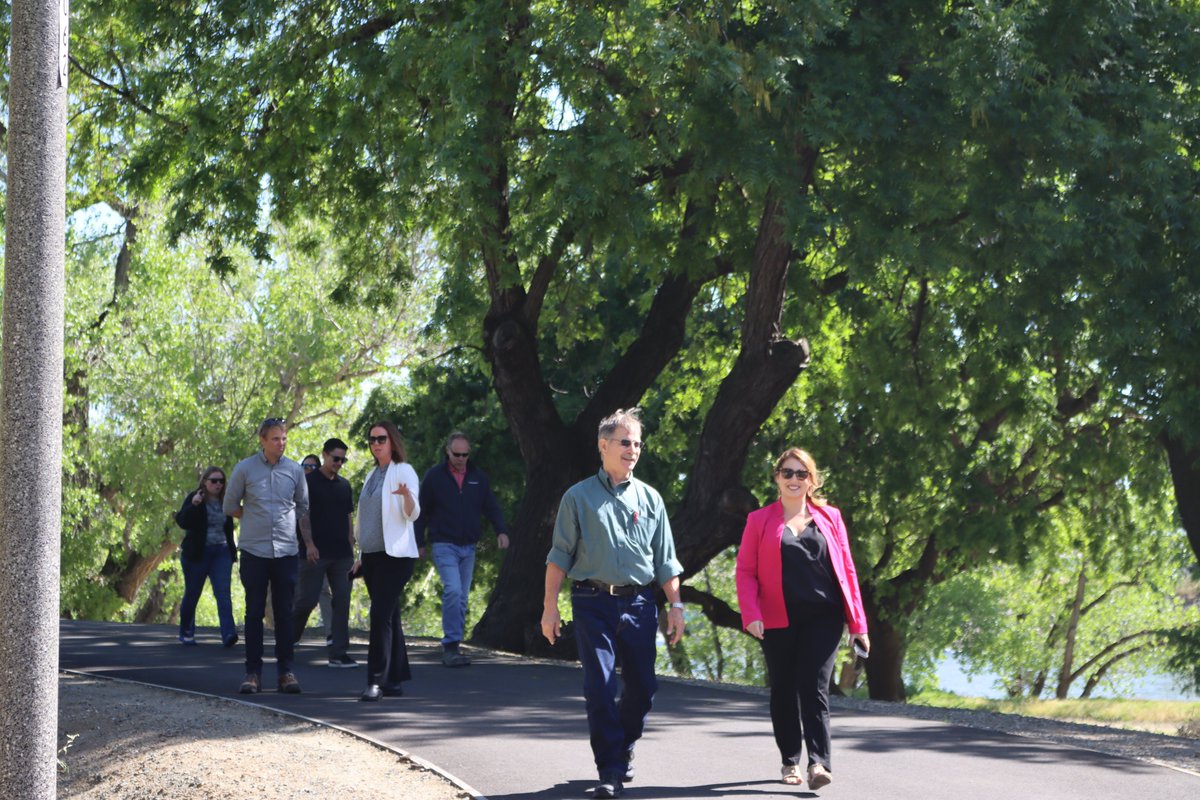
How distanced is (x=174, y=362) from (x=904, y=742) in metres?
27.5

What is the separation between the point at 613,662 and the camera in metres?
7.86

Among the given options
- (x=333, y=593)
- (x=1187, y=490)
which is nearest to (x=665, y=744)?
(x=333, y=593)

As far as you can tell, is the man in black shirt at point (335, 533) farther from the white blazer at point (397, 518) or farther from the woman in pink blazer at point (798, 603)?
the woman in pink blazer at point (798, 603)

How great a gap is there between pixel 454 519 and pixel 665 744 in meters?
4.03

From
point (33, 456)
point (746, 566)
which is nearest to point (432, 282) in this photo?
point (746, 566)

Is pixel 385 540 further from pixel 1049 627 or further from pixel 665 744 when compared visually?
pixel 1049 627

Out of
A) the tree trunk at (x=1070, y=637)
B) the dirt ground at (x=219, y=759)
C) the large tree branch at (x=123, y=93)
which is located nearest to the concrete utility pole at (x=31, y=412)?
the dirt ground at (x=219, y=759)

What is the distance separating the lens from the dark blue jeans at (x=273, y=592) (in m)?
11.4

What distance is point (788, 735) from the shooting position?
27.2ft

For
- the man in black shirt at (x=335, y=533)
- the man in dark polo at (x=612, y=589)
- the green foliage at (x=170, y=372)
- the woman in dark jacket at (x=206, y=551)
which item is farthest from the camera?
the green foliage at (x=170, y=372)

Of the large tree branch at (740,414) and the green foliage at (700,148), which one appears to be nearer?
the green foliage at (700,148)

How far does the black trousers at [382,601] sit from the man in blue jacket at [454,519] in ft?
5.79

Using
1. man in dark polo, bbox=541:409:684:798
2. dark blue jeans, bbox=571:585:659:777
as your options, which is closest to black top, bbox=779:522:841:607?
man in dark polo, bbox=541:409:684:798

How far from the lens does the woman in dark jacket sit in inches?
631
